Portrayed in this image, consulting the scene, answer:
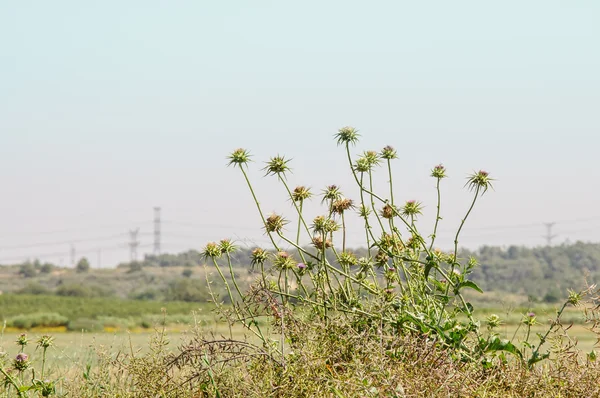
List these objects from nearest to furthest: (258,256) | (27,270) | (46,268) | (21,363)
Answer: (21,363)
(258,256)
(27,270)
(46,268)

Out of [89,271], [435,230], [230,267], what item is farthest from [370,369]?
[89,271]

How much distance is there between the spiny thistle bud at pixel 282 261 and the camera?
19.6 ft

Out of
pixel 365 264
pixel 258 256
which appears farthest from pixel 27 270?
pixel 365 264

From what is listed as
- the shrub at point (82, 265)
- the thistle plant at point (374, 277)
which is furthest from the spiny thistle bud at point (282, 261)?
the shrub at point (82, 265)

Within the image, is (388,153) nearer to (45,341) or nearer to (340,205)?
(340,205)

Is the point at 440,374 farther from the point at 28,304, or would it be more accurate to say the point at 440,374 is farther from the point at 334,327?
the point at 28,304

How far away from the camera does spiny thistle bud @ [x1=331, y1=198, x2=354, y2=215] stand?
603 cm

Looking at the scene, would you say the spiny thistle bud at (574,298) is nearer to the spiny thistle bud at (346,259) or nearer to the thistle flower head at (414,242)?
the thistle flower head at (414,242)

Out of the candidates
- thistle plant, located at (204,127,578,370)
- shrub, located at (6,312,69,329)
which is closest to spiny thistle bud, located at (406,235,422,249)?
thistle plant, located at (204,127,578,370)

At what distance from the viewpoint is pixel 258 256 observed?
19.5 ft

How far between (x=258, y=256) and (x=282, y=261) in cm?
18

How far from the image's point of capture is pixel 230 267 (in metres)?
5.70

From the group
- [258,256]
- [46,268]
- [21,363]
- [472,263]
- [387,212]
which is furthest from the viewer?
[46,268]

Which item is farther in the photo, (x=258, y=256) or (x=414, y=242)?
(x=414, y=242)
